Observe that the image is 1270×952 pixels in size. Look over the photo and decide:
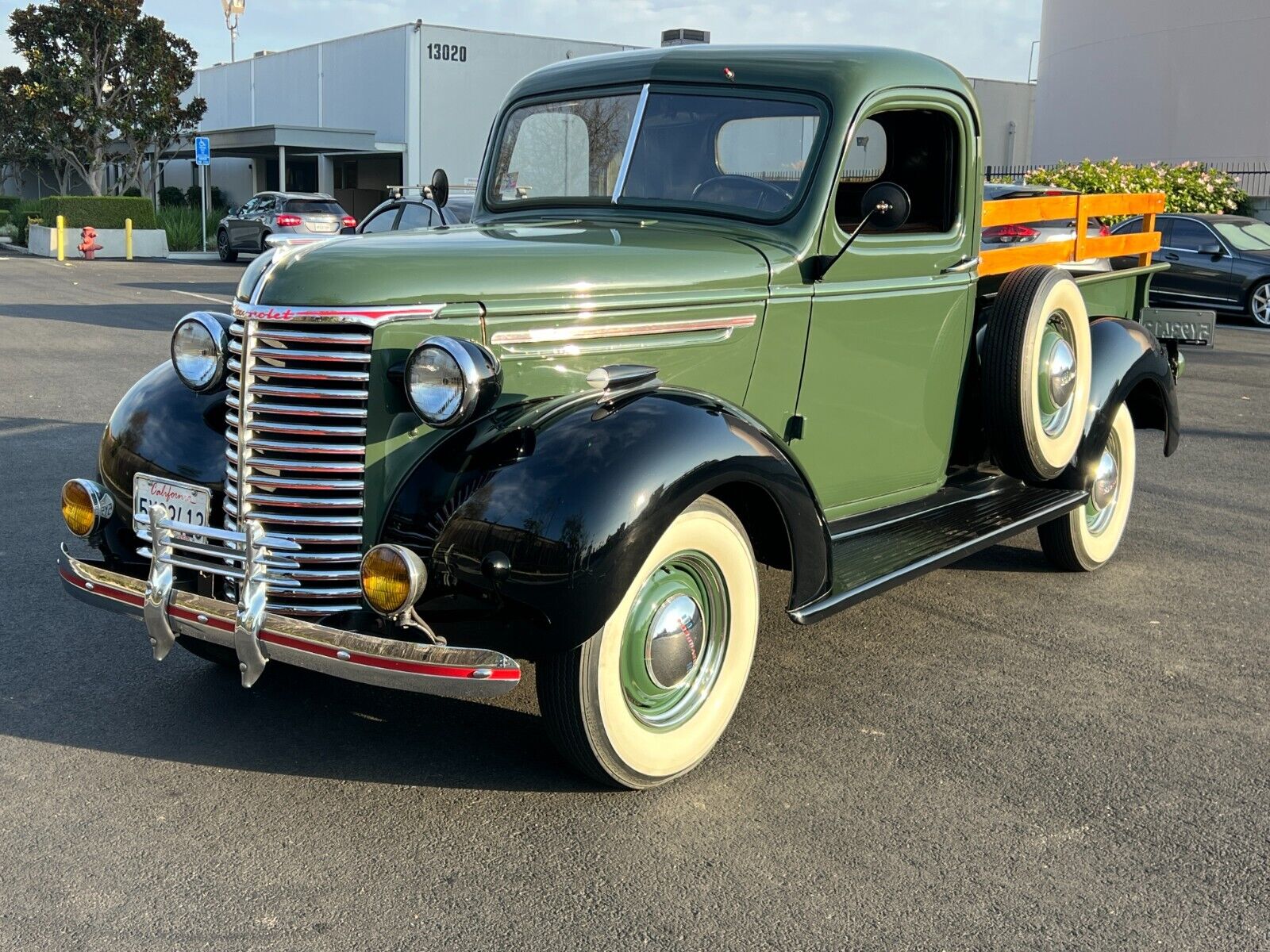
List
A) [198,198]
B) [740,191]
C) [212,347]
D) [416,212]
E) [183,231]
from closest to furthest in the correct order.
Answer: [212,347] < [740,191] < [416,212] < [183,231] < [198,198]

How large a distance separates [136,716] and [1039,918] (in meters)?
2.71

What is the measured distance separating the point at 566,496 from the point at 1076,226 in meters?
3.67

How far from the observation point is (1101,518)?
5.89 m

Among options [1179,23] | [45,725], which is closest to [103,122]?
[1179,23]

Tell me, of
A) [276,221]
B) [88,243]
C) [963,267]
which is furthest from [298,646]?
[88,243]

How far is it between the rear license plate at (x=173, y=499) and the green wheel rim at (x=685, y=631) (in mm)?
1257

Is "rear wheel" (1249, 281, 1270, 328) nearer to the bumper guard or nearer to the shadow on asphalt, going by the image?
the shadow on asphalt

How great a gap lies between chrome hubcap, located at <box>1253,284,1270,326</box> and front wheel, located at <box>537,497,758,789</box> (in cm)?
1479

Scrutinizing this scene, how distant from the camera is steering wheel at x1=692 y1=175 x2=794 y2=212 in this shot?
4.43 metres

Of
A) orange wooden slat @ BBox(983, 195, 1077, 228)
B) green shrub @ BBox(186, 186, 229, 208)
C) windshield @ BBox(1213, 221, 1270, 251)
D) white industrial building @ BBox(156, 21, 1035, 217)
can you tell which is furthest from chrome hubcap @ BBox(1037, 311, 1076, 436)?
green shrub @ BBox(186, 186, 229, 208)

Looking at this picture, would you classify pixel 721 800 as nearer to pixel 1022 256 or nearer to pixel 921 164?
pixel 921 164

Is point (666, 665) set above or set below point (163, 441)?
below

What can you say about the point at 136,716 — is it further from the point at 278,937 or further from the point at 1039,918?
the point at 1039,918

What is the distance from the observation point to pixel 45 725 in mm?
3879
